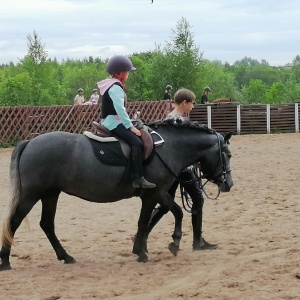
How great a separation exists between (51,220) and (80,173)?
0.73 metres

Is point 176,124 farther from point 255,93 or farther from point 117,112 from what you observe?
point 255,93

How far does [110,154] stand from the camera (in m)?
7.70

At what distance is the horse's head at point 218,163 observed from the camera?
8230 millimetres

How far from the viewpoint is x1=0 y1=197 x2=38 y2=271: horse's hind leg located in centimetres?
753

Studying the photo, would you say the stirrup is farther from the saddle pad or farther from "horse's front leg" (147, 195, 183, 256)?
"horse's front leg" (147, 195, 183, 256)

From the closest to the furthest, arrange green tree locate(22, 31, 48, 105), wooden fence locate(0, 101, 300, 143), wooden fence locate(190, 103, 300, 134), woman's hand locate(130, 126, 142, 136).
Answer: woman's hand locate(130, 126, 142, 136)
wooden fence locate(0, 101, 300, 143)
wooden fence locate(190, 103, 300, 134)
green tree locate(22, 31, 48, 105)

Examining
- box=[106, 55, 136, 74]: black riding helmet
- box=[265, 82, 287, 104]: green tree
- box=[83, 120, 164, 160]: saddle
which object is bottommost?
box=[265, 82, 287, 104]: green tree

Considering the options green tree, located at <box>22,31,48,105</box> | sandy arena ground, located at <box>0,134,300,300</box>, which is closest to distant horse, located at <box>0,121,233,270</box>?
sandy arena ground, located at <box>0,134,300,300</box>

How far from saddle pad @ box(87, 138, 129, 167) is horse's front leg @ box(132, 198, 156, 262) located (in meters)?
0.55

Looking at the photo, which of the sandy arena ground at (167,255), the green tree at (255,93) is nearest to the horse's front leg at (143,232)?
the sandy arena ground at (167,255)

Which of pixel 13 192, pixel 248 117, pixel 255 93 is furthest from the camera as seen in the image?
pixel 255 93

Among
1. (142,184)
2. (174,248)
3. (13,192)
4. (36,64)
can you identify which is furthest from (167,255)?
Result: (36,64)

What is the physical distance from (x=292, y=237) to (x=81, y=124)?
18141mm

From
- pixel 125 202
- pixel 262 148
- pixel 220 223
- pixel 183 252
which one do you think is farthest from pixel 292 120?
pixel 183 252
